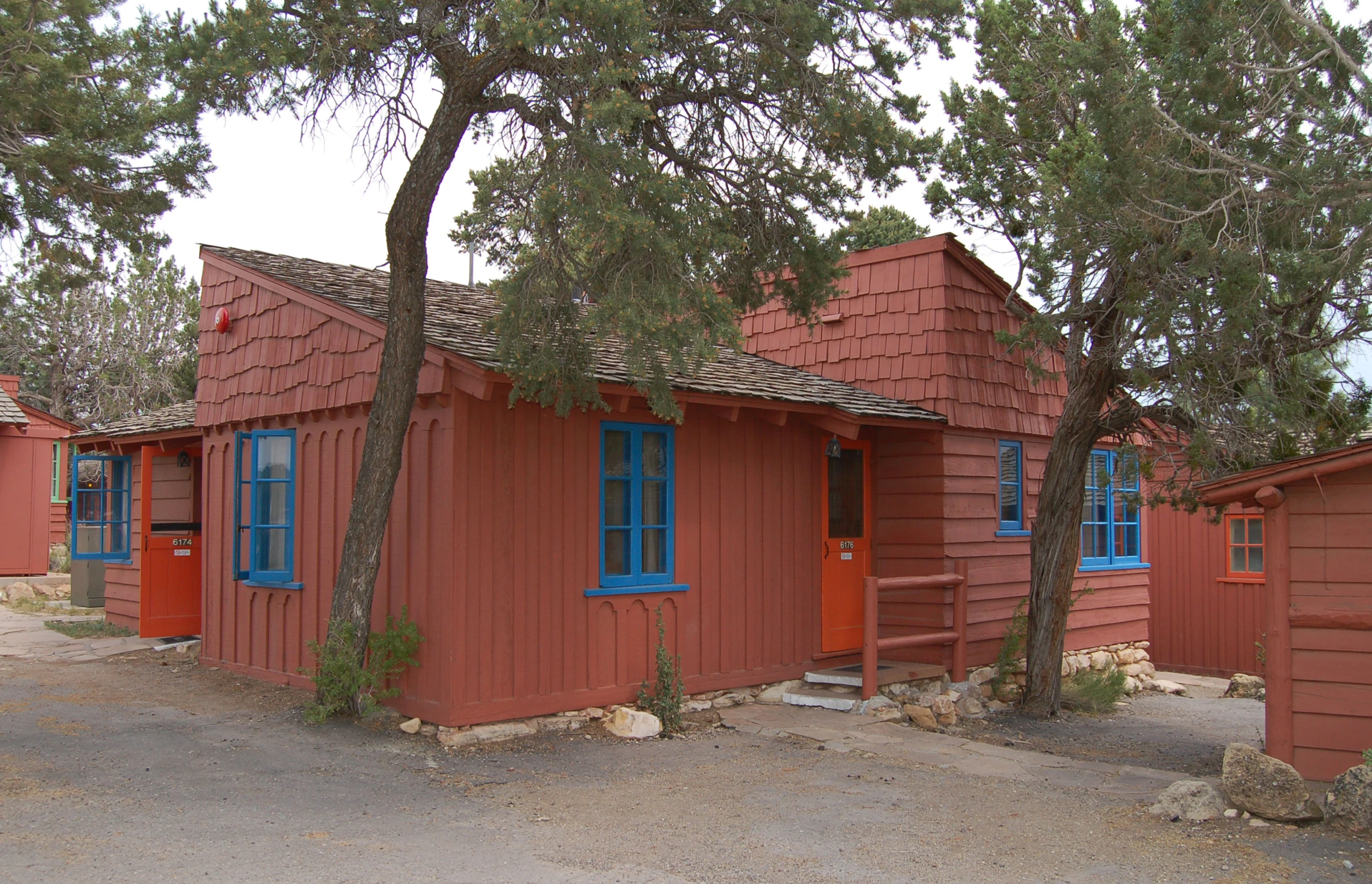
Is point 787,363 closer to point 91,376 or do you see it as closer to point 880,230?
point 880,230

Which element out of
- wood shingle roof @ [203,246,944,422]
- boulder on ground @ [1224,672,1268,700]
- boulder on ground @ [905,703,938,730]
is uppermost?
wood shingle roof @ [203,246,944,422]

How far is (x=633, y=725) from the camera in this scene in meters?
8.52

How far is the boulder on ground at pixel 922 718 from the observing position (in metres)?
9.78

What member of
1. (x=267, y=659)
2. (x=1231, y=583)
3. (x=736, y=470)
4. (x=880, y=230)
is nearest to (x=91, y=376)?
(x=880, y=230)

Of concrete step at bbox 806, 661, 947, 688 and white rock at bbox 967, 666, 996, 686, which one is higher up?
concrete step at bbox 806, 661, 947, 688

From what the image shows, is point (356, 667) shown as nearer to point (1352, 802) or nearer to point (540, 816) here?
point (540, 816)

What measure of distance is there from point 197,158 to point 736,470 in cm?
522

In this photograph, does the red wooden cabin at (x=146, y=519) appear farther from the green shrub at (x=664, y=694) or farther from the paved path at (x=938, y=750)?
the paved path at (x=938, y=750)

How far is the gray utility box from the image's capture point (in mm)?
15117

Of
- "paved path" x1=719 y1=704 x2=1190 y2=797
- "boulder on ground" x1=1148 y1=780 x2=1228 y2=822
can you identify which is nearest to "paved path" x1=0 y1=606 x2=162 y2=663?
"paved path" x1=719 y1=704 x2=1190 y2=797

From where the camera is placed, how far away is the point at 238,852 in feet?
17.4

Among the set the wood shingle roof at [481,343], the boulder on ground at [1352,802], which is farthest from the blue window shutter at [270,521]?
the boulder on ground at [1352,802]

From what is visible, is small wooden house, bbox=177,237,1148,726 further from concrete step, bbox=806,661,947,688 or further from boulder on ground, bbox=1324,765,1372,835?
boulder on ground, bbox=1324,765,1372,835

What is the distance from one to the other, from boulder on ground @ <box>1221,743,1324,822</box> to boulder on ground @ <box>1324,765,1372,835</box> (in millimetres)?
132
